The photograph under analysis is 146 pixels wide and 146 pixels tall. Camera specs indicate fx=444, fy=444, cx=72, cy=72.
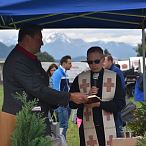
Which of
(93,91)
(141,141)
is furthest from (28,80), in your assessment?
(141,141)

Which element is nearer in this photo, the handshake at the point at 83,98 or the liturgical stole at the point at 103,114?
the handshake at the point at 83,98

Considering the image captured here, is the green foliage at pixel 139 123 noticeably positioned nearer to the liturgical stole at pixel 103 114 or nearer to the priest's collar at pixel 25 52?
the liturgical stole at pixel 103 114

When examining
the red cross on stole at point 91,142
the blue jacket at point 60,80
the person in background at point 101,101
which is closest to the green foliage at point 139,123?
the person in background at point 101,101

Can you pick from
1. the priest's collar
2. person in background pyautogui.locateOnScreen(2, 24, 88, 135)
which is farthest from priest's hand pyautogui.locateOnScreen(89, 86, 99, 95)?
the priest's collar

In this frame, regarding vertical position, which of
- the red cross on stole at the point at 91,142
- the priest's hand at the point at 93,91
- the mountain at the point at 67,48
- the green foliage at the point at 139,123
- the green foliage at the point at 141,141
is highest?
the mountain at the point at 67,48

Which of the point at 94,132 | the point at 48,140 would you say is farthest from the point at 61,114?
the point at 48,140

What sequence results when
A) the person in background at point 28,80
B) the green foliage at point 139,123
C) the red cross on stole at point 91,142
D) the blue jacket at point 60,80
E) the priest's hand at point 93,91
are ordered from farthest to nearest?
the blue jacket at point 60,80 → the red cross on stole at point 91,142 → the priest's hand at point 93,91 → the green foliage at point 139,123 → the person in background at point 28,80

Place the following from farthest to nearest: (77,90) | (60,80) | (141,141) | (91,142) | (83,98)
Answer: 1. (60,80)
2. (77,90)
3. (91,142)
4. (83,98)
5. (141,141)

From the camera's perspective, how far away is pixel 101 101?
4281mm

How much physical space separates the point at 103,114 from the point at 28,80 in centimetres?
100

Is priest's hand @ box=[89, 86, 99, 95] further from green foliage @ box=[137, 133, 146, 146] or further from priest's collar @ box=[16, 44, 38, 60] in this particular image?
green foliage @ box=[137, 133, 146, 146]

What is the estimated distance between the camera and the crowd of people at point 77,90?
3.75 m

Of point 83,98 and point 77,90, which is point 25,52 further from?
point 77,90

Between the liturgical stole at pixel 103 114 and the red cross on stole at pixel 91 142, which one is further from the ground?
the liturgical stole at pixel 103 114
